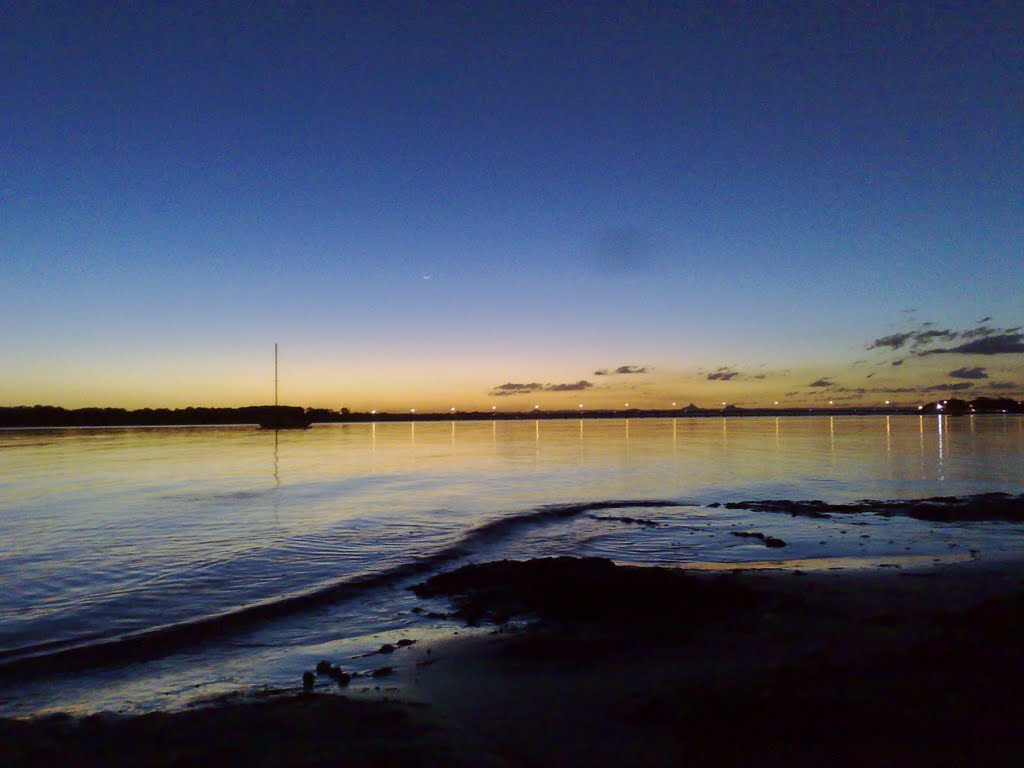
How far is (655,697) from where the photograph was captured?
775cm

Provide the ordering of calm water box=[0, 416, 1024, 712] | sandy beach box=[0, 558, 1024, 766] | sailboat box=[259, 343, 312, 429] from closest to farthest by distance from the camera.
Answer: sandy beach box=[0, 558, 1024, 766]
calm water box=[0, 416, 1024, 712]
sailboat box=[259, 343, 312, 429]

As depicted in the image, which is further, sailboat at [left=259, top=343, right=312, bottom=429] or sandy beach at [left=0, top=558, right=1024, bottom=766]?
sailboat at [left=259, top=343, right=312, bottom=429]

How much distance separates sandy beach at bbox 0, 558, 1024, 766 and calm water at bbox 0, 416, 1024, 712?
189 cm

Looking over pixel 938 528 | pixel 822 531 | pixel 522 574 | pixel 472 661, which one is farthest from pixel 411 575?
pixel 938 528

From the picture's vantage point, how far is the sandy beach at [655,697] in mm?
6344

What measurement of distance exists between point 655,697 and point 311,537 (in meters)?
15.3

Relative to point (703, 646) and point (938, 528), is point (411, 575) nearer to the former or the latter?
point (703, 646)

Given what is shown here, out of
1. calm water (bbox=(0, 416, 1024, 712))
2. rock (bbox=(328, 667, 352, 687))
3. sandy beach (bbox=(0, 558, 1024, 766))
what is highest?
sandy beach (bbox=(0, 558, 1024, 766))

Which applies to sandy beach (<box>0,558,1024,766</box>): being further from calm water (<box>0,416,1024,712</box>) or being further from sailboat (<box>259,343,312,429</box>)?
sailboat (<box>259,343,312,429</box>)

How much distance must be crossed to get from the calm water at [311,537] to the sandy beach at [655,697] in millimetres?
1893

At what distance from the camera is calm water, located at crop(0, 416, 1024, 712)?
11102 millimetres

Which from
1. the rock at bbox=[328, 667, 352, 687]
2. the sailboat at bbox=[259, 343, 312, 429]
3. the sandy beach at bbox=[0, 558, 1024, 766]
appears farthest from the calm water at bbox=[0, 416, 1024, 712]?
the sailboat at bbox=[259, 343, 312, 429]

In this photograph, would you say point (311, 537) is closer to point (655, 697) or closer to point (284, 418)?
point (655, 697)

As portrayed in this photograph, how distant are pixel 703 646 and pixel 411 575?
26.4 feet
